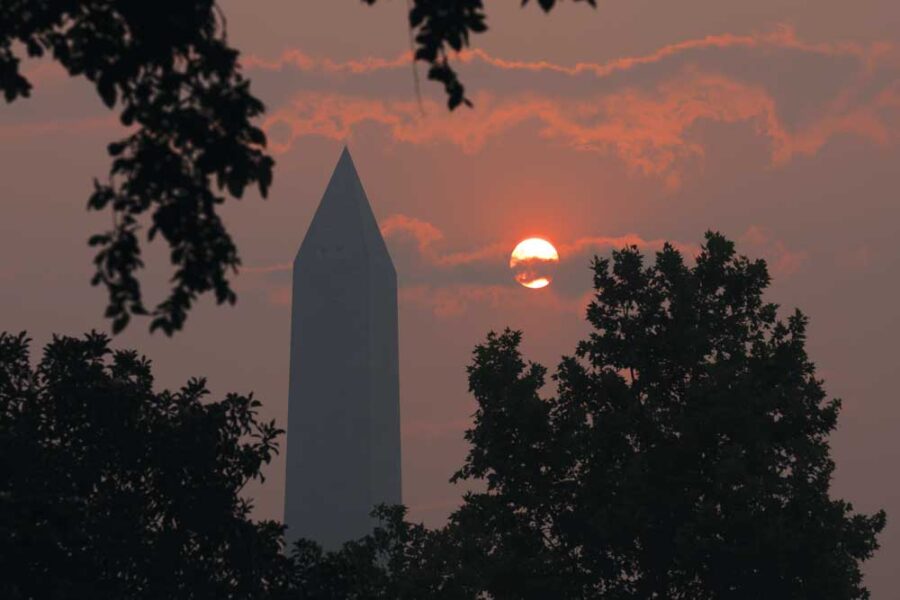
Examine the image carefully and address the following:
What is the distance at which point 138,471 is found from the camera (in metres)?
26.0

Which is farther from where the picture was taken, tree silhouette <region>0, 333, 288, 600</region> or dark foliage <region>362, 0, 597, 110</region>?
tree silhouette <region>0, 333, 288, 600</region>

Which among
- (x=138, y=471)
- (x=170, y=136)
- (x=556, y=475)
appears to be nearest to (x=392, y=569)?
(x=556, y=475)

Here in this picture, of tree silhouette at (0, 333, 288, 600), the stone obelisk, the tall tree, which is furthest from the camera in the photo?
the stone obelisk

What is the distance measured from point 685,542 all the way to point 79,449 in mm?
12972

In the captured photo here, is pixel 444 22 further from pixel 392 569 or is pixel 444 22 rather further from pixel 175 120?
pixel 392 569

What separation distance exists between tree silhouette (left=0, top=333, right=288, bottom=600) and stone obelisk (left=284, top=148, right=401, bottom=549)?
41143mm

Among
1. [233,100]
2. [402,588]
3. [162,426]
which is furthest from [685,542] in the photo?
[233,100]

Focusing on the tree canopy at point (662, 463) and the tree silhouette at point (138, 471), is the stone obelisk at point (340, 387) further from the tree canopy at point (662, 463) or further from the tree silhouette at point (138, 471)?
the tree silhouette at point (138, 471)

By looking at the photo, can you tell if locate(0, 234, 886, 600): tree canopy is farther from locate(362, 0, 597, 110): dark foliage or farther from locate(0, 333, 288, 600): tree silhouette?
locate(362, 0, 597, 110): dark foliage

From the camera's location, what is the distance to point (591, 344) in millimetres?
34781

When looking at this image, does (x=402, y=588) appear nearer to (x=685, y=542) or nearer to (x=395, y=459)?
(x=685, y=542)

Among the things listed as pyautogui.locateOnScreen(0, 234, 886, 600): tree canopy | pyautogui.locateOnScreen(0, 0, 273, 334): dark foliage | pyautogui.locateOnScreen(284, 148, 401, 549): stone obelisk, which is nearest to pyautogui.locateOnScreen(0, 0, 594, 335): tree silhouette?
pyautogui.locateOnScreen(0, 0, 273, 334): dark foliage

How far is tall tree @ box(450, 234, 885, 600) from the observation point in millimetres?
31234

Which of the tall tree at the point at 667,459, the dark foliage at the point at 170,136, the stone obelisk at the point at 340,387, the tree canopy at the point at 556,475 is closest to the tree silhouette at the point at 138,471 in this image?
the tree canopy at the point at 556,475
